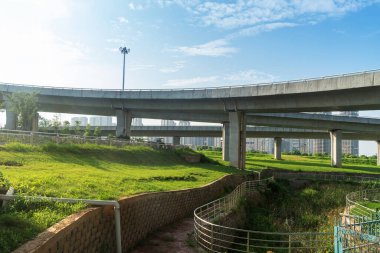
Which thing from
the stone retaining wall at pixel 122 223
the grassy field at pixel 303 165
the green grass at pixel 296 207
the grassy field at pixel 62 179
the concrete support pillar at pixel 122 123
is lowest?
the green grass at pixel 296 207

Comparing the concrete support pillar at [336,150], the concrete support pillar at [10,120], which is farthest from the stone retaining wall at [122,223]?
the concrete support pillar at [336,150]

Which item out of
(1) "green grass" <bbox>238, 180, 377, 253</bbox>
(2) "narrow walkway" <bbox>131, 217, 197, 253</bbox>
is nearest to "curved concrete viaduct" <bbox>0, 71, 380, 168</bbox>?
(1) "green grass" <bbox>238, 180, 377, 253</bbox>

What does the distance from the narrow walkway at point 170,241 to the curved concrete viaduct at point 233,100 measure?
64.4 ft

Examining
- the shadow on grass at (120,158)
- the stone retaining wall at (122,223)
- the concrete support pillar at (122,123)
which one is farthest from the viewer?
the concrete support pillar at (122,123)

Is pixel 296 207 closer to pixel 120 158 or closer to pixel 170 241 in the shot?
pixel 120 158

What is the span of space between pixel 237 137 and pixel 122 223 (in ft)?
98.1

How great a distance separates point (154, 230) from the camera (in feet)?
54.6

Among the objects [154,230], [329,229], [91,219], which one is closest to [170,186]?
[154,230]

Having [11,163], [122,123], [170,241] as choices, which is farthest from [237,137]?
[170,241]

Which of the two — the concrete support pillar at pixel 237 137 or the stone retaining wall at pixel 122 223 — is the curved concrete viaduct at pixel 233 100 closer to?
the concrete support pillar at pixel 237 137

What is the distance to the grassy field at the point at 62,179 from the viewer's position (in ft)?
29.9

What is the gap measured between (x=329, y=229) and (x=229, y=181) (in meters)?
11.2

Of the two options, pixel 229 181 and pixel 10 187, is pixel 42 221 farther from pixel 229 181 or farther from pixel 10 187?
pixel 229 181

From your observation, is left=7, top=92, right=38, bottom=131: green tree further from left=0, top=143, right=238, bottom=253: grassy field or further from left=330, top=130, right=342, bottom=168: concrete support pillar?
left=330, top=130, right=342, bottom=168: concrete support pillar
